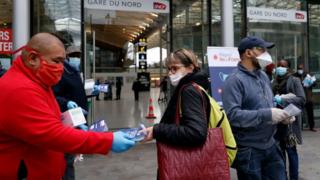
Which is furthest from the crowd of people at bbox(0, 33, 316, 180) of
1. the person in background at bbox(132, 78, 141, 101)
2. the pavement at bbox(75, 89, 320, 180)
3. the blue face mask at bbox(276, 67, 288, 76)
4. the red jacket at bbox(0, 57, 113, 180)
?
the person in background at bbox(132, 78, 141, 101)

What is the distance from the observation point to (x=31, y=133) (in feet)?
7.41

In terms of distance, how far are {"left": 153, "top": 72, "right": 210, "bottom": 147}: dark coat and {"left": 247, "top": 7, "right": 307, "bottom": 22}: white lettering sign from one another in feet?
32.3

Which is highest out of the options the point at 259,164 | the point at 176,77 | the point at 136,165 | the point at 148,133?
the point at 176,77

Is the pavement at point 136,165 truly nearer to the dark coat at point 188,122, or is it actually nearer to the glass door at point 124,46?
the glass door at point 124,46

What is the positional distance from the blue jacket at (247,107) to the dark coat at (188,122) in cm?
74

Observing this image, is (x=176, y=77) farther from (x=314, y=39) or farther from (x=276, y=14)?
(x=314, y=39)

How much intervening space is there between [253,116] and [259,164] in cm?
42

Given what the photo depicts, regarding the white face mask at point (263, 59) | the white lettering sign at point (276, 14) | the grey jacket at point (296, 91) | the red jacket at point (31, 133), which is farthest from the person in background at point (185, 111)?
the white lettering sign at point (276, 14)

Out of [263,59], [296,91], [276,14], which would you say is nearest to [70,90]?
[263,59]

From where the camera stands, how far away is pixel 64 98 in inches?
181

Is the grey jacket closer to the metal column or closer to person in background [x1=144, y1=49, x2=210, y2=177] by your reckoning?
person in background [x1=144, y1=49, x2=210, y2=177]

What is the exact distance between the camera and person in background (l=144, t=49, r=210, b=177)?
2805mm

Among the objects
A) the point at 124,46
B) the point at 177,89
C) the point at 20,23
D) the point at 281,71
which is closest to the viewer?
the point at 177,89

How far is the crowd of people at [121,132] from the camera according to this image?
2.29 m
